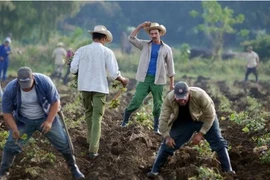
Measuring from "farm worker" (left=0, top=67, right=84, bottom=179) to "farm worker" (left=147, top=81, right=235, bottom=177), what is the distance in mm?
1202

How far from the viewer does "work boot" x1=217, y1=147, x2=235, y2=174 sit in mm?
8312

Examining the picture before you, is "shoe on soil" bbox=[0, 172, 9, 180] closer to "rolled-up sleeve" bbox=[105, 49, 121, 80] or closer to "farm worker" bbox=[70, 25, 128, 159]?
"farm worker" bbox=[70, 25, 128, 159]

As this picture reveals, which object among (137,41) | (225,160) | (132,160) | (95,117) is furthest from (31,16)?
(225,160)

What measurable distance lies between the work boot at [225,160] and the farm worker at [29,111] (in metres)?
1.88

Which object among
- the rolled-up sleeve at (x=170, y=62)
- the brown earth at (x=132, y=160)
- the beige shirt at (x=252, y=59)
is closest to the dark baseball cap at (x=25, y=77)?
the brown earth at (x=132, y=160)

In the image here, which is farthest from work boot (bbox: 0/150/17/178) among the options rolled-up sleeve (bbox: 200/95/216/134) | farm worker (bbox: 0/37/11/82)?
farm worker (bbox: 0/37/11/82)

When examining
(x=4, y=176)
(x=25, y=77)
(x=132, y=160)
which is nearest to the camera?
(x=25, y=77)

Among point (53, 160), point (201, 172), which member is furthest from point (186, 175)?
point (53, 160)

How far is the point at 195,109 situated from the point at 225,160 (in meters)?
0.83

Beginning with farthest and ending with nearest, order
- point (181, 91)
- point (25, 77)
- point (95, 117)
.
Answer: point (95, 117) → point (181, 91) → point (25, 77)

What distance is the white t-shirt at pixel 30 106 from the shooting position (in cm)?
776

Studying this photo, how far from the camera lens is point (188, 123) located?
326 inches

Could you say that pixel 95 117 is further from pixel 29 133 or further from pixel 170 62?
pixel 170 62

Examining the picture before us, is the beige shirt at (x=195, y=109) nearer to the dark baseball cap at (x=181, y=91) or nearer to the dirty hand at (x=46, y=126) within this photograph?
the dark baseball cap at (x=181, y=91)
